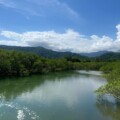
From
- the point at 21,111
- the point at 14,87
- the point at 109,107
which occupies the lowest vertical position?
the point at 14,87

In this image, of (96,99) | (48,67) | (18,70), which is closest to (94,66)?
(48,67)

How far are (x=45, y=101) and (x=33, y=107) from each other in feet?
12.2

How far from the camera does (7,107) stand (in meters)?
25.1

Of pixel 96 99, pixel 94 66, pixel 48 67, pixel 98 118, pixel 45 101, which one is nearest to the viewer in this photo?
pixel 98 118

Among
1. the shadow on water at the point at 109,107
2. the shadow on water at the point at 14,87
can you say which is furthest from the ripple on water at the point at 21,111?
the shadow on water at the point at 109,107

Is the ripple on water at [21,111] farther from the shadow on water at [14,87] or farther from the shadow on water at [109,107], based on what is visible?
the shadow on water at [109,107]

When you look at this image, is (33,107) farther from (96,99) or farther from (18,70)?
(18,70)

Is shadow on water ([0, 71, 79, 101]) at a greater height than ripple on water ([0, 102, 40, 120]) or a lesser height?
lesser

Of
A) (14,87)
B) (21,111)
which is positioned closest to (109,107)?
(21,111)

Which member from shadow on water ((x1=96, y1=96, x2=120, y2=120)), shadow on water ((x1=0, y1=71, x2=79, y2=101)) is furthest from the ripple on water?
shadow on water ((x1=96, y1=96, x2=120, y2=120))

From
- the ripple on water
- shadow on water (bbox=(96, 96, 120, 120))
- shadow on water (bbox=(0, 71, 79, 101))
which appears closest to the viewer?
the ripple on water

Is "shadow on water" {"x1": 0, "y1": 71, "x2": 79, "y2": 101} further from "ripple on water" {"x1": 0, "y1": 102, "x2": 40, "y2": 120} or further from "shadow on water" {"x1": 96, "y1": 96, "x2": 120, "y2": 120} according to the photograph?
"shadow on water" {"x1": 96, "y1": 96, "x2": 120, "y2": 120}

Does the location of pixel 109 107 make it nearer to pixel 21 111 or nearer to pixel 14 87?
pixel 21 111

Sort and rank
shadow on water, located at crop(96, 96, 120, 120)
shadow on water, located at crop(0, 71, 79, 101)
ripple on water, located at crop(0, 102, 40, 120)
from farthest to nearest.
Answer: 1. shadow on water, located at crop(0, 71, 79, 101)
2. shadow on water, located at crop(96, 96, 120, 120)
3. ripple on water, located at crop(0, 102, 40, 120)
